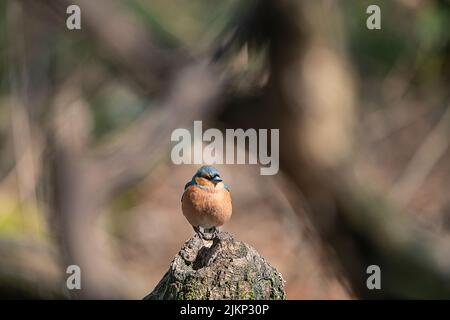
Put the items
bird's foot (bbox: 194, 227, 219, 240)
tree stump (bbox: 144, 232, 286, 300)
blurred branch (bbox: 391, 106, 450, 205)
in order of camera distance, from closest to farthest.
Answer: tree stump (bbox: 144, 232, 286, 300) → bird's foot (bbox: 194, 227, 219, 240) → blurred branch (bbox: 391, 106, 450, 205)

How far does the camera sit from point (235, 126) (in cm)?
210

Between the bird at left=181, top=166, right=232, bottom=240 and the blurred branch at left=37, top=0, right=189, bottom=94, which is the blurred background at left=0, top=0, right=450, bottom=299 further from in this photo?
the bird at left=181, top=166, right=232, bottom=240

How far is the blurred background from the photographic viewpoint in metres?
2.08

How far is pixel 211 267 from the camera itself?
3.26 feet

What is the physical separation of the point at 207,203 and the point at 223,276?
0.67 ft

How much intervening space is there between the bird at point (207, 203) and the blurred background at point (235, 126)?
794 mm

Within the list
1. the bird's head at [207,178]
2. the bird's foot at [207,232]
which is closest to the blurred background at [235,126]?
the bird's head at [207,178]

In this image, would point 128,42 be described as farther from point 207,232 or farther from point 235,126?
point 207,232

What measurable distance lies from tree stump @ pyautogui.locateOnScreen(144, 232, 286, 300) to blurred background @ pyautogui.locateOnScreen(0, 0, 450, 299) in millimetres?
1011

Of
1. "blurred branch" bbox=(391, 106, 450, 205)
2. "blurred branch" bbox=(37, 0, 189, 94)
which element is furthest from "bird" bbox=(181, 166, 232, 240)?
"blurred branch" bbox=(391, 106, 450, 205)

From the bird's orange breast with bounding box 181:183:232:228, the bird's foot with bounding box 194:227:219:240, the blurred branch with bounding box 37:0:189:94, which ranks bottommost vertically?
the bird's foot with bounding box 194:227:219:240

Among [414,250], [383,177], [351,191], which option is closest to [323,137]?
[351,191]

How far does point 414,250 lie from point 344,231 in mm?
173
